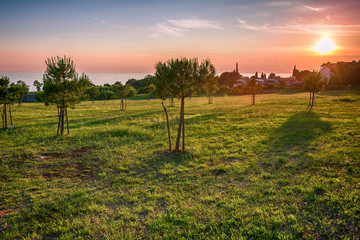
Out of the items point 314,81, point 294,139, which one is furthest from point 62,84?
point 314,81

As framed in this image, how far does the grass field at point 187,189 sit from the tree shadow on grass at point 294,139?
0.13 m

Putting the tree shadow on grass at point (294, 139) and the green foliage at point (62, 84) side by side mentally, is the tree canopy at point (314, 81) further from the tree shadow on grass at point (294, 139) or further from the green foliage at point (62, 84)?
the green foliage at point (62, 84)

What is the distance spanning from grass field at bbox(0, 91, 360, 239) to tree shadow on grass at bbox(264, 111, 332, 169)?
13 cm

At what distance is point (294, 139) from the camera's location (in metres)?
18.0

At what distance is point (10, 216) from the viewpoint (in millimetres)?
8359

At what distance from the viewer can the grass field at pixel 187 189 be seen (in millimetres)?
7289

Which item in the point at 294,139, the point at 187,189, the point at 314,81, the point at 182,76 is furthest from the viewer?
the point at 314,81

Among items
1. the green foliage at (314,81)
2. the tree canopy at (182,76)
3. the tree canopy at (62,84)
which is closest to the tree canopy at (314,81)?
the green foliage at (314,81)

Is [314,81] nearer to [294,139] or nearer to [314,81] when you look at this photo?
[314,81]

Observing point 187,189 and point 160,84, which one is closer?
point 187,189

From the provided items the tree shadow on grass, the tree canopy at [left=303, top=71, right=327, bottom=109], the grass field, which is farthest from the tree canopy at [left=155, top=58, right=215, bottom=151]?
the tree canopy at [left=303, top=71, right=327, bottom=109]

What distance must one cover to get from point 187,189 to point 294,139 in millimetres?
12844

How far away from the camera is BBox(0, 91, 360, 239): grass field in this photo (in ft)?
23.9

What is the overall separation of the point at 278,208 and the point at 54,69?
22.7 meters
